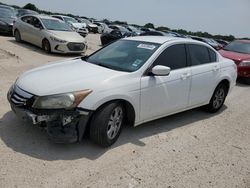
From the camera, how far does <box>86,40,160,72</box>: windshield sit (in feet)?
15.7

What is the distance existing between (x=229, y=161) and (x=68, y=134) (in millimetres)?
2353

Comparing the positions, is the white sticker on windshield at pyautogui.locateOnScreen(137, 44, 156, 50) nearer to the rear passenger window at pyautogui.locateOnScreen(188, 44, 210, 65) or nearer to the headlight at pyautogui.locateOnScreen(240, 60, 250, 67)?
the rear passenger window at pyautogui.locateOnScreen(188, 44, 210, 65)

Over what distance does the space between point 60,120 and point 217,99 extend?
384cm

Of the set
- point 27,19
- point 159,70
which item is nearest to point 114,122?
point 159,70

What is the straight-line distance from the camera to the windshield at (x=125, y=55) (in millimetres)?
4797

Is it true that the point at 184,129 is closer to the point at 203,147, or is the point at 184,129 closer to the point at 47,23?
the point at 203,147

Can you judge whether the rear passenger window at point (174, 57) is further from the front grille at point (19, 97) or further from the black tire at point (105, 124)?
the front grille at point (19, 97)

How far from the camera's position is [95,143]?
429 centimetres

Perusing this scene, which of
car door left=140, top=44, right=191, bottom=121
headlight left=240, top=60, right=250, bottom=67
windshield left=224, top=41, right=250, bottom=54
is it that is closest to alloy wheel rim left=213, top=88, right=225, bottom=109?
car door left=140, top=44, right=191, bottom=121

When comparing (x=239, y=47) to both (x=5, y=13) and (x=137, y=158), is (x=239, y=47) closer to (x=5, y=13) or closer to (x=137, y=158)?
(x=137, y=158)

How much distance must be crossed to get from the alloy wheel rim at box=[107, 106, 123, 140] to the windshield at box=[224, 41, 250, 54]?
8.45 metres

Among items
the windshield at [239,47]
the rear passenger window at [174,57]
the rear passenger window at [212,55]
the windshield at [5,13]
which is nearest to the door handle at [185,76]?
the rear passenger window at [174,57]

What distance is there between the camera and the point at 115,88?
424 cm

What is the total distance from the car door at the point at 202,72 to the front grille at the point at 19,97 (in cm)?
291
